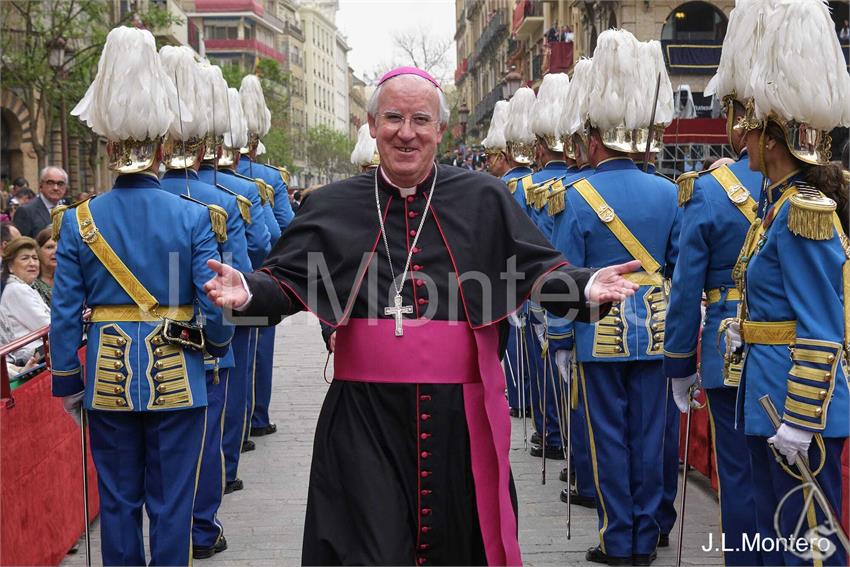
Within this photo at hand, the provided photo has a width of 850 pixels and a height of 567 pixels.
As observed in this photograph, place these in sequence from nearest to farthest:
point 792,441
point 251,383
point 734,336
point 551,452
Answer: point 792,441, point 734,336, point 251,383, point 551,452

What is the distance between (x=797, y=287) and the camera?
4066 mm

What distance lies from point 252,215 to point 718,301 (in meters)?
3.84

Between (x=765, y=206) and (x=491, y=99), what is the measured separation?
52100 mm

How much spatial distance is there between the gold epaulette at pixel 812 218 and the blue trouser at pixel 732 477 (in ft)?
3.70

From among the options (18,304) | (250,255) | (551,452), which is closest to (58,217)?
(18,304)

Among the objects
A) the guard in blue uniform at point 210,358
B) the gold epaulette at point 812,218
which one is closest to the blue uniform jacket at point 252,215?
the guard in blue uniform at point 210,358

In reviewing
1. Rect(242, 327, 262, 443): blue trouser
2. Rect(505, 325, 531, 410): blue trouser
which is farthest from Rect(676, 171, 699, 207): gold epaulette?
Rect(505, 325, 531, 410): blue trouser

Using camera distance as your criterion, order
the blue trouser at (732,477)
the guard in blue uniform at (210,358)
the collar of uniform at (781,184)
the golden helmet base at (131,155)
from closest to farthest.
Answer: the collar of uniform at (781,184) < the blue trouser at (732,477) < the golden helmet base at (131,155) < the guard in blue uniform at (210,358)

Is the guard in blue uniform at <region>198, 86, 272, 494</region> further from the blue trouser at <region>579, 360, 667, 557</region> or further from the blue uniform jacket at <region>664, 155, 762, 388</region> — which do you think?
the blue uniform jacket at <region>664, 155, 762, 388</region>

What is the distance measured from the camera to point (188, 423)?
209 inches

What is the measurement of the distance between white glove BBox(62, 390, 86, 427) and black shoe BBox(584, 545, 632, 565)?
9.02 feet

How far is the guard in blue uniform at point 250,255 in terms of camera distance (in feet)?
24.6

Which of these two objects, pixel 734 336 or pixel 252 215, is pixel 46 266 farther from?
pixel 734 336

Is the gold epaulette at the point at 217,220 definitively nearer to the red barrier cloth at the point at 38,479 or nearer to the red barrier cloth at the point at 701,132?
the red barrier cloth at the point at 38,479
